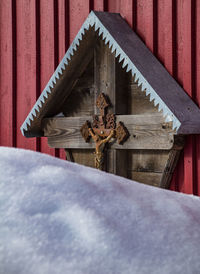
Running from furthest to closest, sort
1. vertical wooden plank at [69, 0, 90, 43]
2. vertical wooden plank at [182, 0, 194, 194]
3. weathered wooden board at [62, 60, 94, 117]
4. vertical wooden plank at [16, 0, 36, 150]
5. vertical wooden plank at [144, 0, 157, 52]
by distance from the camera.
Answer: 1. vertical wooden plank at [16, 0, 36, 150]
2. vertical wooden plank at [69, 0, 90, 43]
3. weathered wooden board at [62, 60, 94, 117]
4. vertical wooden plank at [144, 0, 157, 52]
5. vertical wooden plank at [182, 0, 194, 194]

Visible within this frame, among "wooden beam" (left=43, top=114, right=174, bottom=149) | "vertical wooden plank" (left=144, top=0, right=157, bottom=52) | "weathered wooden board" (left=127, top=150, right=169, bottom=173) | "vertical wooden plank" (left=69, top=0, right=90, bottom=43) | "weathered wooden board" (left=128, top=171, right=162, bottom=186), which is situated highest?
"vertical wooden plank" (left=69, top=0, right=90, bottom=43)

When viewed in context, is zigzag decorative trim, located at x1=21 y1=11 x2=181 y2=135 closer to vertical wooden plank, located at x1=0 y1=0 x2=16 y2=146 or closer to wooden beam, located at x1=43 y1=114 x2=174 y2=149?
wooden beam, located at x1=43 y1=114 x2=174 y2=149

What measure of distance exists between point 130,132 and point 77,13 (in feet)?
3.11

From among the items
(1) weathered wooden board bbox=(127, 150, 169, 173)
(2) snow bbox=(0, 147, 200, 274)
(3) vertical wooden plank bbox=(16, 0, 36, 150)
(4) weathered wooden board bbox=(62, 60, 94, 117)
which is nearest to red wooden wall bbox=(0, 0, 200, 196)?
(3) vertical wooden plank bbox=(16, 0, 36, 150)

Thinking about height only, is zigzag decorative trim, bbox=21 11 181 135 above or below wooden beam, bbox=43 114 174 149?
above

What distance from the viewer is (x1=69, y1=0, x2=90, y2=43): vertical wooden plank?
2.81m

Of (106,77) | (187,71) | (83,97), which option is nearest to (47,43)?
(83,97)

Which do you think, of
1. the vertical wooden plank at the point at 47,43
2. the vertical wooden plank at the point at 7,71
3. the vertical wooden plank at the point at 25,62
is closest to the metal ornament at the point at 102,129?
the vertical wooden plank at the point at 47,43

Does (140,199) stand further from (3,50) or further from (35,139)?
(3,50)

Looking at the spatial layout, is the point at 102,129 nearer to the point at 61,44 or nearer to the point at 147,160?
the point at 147,160

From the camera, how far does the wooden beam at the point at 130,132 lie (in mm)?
2225

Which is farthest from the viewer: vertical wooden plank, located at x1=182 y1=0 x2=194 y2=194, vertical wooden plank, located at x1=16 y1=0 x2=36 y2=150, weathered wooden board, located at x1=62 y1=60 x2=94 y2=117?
vertical wooden plank, located at x1=16 y1=0 x2=36 y2=150

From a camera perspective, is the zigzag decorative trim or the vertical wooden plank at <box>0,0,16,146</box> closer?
the zigzag decorative trim

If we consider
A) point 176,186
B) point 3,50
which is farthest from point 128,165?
point 3,50
